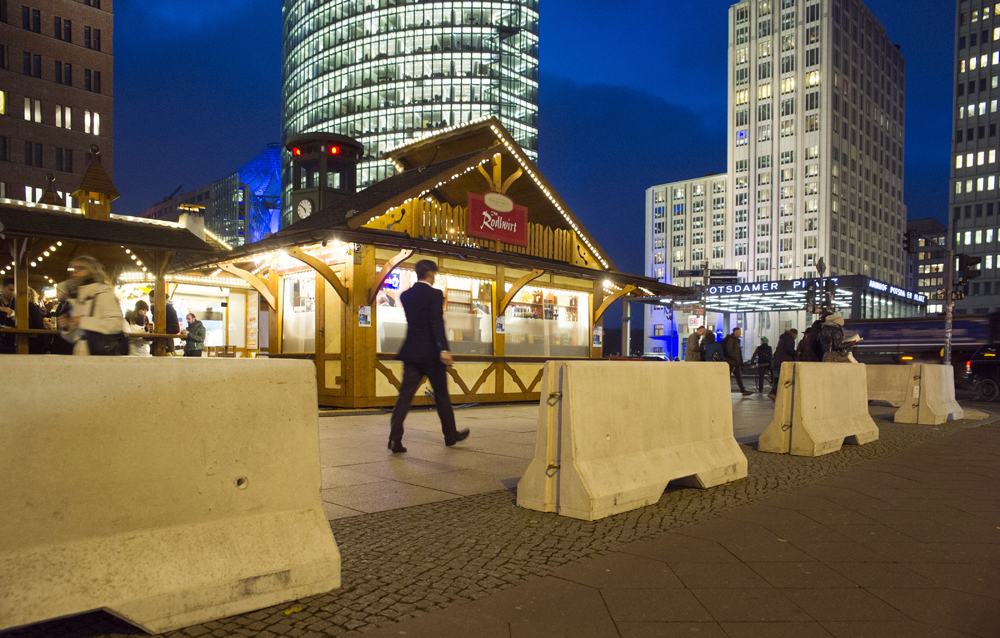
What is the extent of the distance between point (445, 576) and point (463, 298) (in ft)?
36.6

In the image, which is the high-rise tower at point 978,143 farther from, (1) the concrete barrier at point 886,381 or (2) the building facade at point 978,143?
(1) the concrete barrier at point 886,381

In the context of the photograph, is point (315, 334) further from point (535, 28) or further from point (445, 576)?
point (535, 28)

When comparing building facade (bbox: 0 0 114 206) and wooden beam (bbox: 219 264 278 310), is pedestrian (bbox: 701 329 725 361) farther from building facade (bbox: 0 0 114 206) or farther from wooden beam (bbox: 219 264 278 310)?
building facade (bbox: 0 0 114 206)

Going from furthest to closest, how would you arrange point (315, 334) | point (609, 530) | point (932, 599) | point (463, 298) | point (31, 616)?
point (463, 298)
point (315, 334)
point (609, 530)
point (932, 599)
point (31, 616)

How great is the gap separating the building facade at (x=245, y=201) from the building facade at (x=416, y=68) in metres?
5.35

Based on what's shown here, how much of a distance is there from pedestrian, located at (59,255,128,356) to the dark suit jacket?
2712mm

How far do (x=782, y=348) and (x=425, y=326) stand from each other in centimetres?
1304

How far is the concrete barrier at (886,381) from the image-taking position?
14828 millimetres

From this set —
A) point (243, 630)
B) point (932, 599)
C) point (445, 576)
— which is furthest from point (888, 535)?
point (243, 630)

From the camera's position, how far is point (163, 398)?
9.90ft

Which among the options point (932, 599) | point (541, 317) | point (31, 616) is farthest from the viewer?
point (541, 317)

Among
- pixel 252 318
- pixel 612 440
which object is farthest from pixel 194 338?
pixel 612 440

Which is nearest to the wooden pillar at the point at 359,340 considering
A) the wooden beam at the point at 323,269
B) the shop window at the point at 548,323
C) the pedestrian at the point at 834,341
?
the wooden beam at the point at 323,269

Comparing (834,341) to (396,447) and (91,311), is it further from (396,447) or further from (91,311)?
(91,311)
